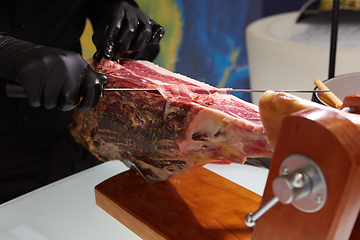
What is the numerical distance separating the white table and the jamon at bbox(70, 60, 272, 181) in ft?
0.49

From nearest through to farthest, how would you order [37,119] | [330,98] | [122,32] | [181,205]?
[330,98]
[181,205]
[122,32]
[37,119]

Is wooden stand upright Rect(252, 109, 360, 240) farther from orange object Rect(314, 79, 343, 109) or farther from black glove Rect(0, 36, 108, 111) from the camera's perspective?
black glove Rect(0, 36, 108, 111)

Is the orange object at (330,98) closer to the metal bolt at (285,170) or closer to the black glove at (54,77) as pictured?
the metal bolt at (285,170)

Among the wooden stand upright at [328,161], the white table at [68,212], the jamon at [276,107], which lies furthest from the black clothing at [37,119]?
the wooden stand upright at [328,161]

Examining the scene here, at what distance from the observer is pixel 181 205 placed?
3.11 ft

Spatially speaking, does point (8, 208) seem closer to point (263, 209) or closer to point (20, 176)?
point (20, 176)

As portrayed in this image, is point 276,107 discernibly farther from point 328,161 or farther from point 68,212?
point 68,212

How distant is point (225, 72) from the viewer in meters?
3.16

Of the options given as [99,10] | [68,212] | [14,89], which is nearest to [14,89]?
[14,89]

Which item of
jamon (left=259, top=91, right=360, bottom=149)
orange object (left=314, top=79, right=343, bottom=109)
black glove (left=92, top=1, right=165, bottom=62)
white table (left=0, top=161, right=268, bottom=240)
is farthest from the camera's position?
black glove (left=92, top=1, right=165, bottom=62)

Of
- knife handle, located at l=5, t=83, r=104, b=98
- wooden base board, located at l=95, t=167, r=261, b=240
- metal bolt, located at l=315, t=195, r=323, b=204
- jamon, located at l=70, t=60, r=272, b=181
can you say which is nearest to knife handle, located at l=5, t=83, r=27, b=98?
knife handle, located at l=5, t=83, r=104, b=98

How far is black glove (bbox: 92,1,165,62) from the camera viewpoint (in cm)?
105

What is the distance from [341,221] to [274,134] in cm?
21

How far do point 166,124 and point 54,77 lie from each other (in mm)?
283
